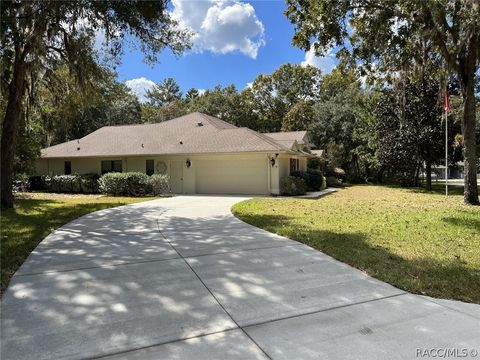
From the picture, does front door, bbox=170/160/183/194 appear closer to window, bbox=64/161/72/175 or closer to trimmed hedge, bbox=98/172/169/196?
trimmed hedge, bbox=98/172/169/196

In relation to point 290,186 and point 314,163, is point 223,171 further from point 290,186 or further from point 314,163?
point 314,163

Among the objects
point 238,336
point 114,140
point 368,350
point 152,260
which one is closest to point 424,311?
point 368,350

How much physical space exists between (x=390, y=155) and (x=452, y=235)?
59.4ft

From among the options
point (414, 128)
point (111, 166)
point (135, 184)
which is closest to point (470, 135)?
point (414, 128)

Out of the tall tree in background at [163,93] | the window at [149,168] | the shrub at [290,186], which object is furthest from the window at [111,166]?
the tall tree in background at [163,93]

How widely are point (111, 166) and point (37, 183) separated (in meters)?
4.94

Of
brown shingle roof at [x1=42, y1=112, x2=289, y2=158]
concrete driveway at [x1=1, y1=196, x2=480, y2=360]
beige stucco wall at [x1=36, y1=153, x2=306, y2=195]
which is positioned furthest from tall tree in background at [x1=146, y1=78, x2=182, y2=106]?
concrete driveway at [x1=1, y1=196, x2=480, y2=360]

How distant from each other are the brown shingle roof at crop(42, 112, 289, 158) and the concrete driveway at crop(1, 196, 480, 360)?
13.7 metres

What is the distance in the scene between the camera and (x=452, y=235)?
8047 mm

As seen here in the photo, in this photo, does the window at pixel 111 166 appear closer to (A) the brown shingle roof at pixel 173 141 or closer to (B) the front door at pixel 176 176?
(A) the brown shingle roof at pixel 173 141

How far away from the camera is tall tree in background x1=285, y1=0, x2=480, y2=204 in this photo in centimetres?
1090

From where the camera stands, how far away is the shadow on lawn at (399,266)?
15.3 feet

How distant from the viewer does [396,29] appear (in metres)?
11.4

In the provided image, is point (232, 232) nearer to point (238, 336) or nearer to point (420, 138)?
point (238, 336)
